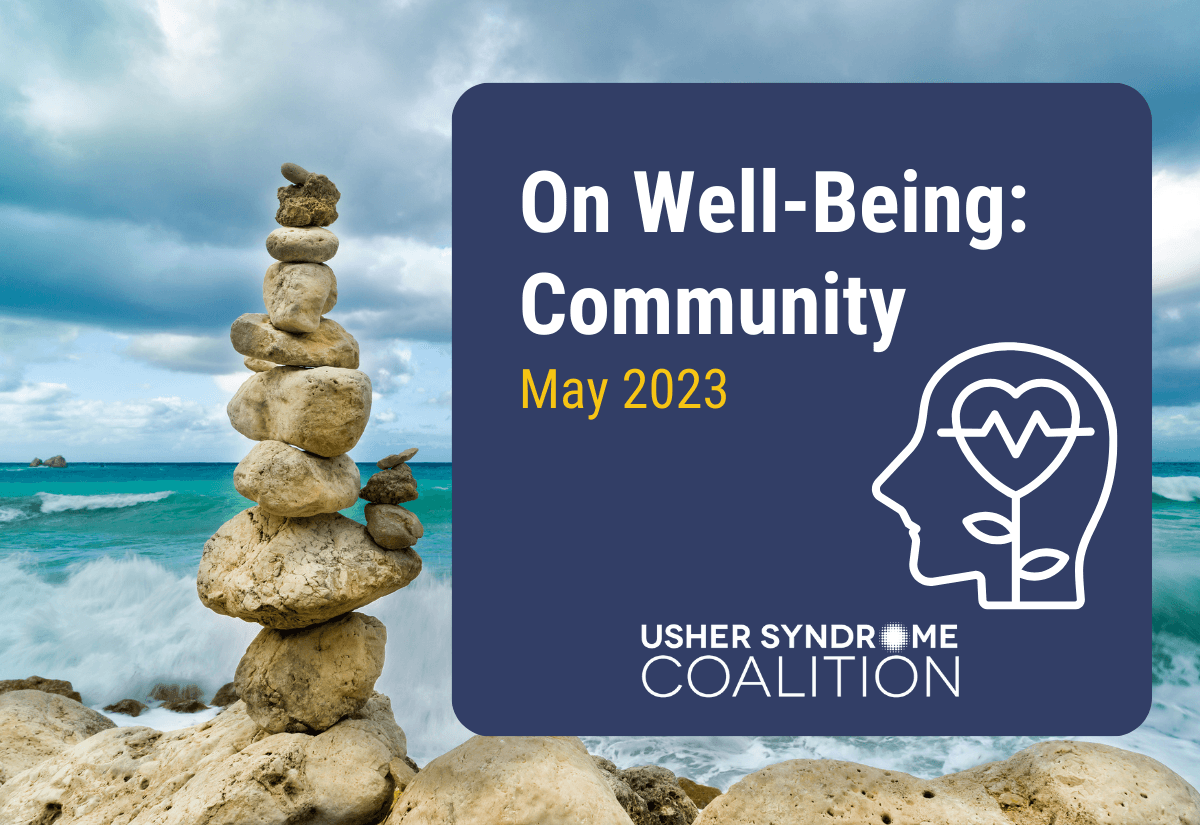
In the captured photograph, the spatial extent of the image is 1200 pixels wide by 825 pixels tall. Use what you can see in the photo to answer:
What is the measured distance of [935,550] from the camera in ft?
9.87

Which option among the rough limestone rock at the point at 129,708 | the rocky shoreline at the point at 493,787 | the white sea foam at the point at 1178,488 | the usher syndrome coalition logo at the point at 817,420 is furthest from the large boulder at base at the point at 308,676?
the white sea foam at the point at 1178,488

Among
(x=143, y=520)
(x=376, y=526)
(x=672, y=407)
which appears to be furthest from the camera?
(x=143, y=520)

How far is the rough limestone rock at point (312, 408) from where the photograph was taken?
3.57 m

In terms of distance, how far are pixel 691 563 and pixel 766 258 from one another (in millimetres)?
1580

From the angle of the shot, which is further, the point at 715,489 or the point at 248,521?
the point at 248,521

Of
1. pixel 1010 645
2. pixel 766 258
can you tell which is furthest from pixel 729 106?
pixel 1010 645

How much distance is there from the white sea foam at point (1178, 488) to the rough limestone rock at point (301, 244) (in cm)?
2219

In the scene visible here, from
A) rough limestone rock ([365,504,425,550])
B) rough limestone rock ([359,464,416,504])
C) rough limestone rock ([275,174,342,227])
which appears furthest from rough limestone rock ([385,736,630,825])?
rough limestone rock ([275,174,342,227])

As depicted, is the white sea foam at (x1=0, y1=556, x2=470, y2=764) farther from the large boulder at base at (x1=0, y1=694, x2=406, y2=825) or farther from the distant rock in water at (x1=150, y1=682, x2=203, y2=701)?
the large boulder at base at (x1=0, y1=694, x2=406, y2=825)

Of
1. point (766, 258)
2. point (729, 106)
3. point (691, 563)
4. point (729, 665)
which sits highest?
point (729, 106)

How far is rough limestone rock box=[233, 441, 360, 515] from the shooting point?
11.5ft

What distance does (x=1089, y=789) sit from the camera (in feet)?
9.91

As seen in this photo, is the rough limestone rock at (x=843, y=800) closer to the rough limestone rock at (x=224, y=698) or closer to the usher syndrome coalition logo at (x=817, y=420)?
the usher syndrome coalition logo at (x=817, y=420)

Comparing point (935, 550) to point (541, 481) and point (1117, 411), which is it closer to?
point (1117, 411)
